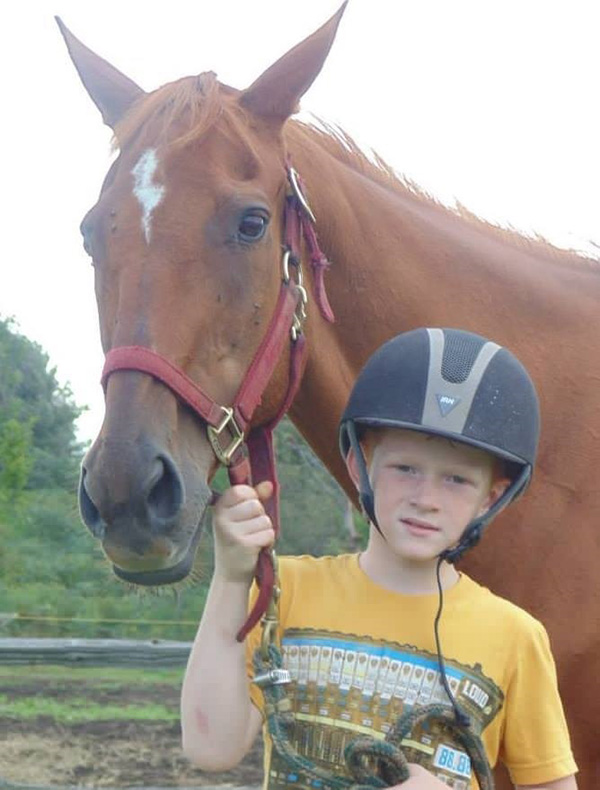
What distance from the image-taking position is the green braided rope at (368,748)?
1839 mm

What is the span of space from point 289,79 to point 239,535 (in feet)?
4.33

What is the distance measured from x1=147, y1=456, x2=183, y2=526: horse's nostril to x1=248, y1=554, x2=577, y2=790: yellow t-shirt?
0.38m

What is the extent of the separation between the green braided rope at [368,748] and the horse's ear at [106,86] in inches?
66.3

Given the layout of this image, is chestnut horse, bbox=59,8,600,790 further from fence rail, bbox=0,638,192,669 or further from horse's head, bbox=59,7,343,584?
fence rail, bbox=0,638,192,669

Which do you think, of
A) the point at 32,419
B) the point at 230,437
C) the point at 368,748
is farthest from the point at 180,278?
the point at 32,419

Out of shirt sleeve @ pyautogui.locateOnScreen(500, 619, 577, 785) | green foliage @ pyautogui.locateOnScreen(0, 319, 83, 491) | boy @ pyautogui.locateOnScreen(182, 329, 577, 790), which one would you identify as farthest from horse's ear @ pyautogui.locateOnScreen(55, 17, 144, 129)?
green foliage @ pyautogui.locateOnScreen(0, 319, 83, 491)

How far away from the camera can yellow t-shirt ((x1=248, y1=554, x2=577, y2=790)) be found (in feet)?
6.41

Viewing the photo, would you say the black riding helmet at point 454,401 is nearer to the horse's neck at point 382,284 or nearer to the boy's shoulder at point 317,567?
the boy's shoulder at point 317,567

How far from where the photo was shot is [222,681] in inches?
77.9

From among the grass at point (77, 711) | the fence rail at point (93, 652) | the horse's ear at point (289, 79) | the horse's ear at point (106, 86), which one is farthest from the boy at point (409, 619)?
the fence rail at point (93, 652)

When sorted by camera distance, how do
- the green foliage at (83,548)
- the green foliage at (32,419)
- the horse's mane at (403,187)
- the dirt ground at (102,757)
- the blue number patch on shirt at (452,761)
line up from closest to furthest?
the blue number patch on shirt at (452,761) < the horse's mane at (403,187) < the dirt ground at (102,757) < the green foliage at (83,548) < the green foliage at (32,419)

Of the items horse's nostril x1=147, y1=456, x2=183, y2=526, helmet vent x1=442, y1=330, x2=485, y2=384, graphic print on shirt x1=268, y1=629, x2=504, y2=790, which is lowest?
graphic print on shirt x1=268, y1=629, x2=504, y2=790

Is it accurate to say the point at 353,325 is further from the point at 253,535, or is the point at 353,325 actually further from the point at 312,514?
the point at 312,514

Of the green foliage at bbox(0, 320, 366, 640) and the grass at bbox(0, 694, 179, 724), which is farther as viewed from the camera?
the green foliage at bbox(0, 320, 366, 640)
